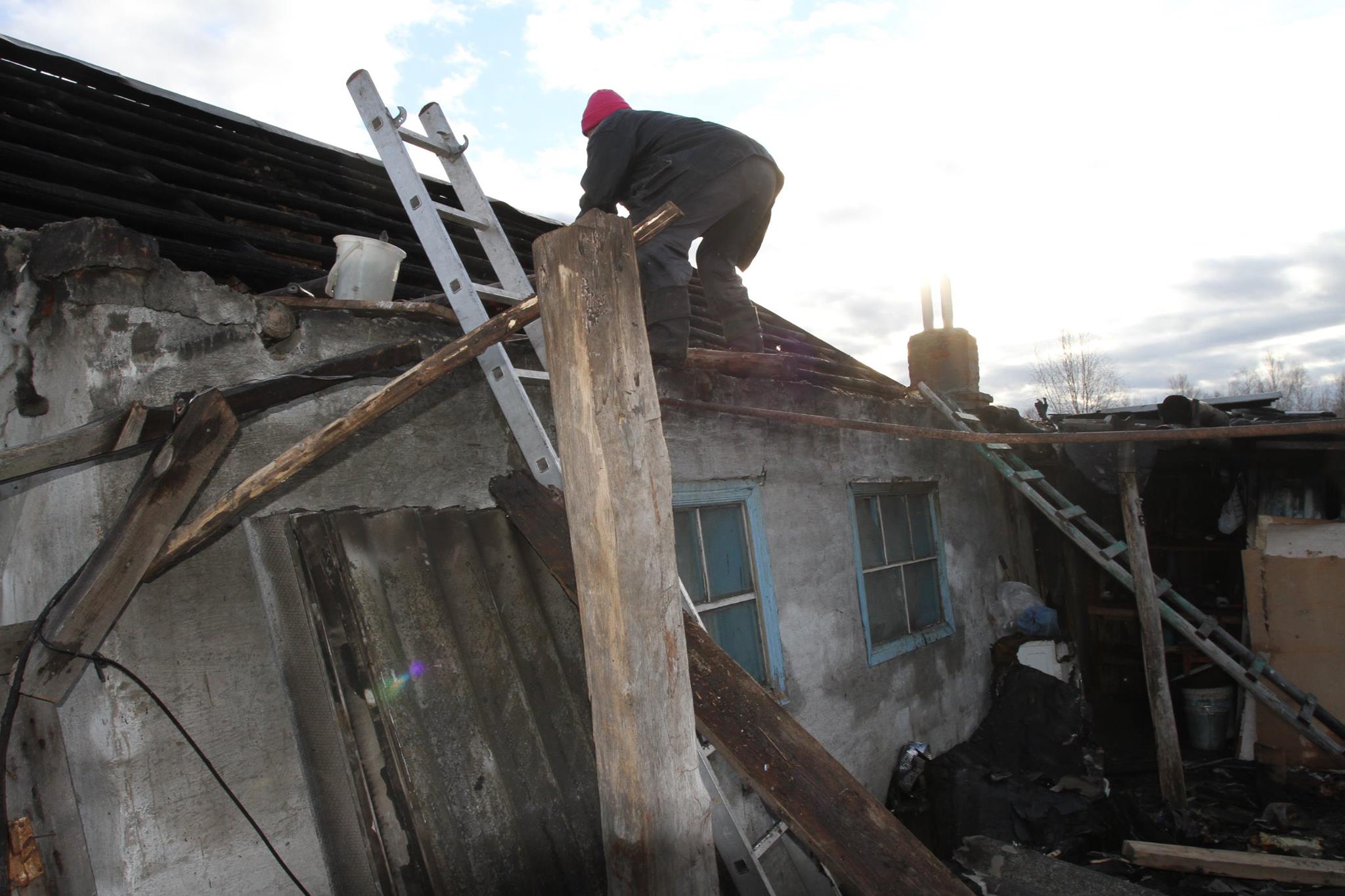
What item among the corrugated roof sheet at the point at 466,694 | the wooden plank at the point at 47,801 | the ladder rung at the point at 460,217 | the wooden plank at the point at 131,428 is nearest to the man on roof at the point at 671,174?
the ladder rung at the point at 460,217

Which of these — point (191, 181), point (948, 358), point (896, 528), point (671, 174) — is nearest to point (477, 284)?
point (671, 174)

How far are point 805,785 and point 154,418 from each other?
201 centimetres

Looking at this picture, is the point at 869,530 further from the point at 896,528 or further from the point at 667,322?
the point at 667,322

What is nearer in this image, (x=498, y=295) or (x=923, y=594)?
(x=498, y=295)

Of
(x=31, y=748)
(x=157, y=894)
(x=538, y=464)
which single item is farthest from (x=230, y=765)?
(x=538, y=464)

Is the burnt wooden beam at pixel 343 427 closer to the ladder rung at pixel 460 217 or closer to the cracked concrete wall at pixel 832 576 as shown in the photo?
the ladder rung at pixel 460 217

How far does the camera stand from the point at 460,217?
10.8 feet

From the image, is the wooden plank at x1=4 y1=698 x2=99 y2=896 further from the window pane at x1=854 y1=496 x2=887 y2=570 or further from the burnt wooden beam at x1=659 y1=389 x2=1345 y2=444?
the window pane at x1=854 y1=496 x2=887 y2=570

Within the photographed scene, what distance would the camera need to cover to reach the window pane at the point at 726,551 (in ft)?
14.6

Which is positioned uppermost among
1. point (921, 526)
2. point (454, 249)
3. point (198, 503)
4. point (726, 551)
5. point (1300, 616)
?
point (454, 249)

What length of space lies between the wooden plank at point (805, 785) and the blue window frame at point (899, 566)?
307 centimetres

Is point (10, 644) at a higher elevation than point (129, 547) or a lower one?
lower

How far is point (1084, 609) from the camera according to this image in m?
8.33

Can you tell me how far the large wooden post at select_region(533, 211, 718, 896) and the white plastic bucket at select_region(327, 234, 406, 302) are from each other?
56.0 inches
